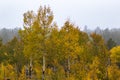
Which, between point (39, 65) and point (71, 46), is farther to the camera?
point (39, 65)

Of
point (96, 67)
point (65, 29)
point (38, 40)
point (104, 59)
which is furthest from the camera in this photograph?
point (104, 59)

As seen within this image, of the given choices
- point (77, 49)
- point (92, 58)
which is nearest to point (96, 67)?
point (92, 58)

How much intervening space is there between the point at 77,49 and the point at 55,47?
270 centimetres

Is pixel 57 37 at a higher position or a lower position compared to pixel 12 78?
higher

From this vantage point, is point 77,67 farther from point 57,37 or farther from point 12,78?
point 12,78

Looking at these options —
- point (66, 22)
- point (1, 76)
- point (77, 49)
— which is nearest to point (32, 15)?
point (66, 22)

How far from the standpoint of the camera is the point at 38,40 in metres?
39.9

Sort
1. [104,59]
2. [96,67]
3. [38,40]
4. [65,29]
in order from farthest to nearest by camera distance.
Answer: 1. [104,59]
2. [96,67]
3. [65,29]
4. [38,40]

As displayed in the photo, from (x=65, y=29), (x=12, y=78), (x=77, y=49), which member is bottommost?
(x=12, y=78)

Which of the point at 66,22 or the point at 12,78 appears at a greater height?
the point at 66,22

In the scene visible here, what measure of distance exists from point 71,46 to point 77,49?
87 centimetres

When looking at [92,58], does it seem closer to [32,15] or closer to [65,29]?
[65,29]

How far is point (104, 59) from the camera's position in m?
50.8

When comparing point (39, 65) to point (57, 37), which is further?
point (39, 65)
